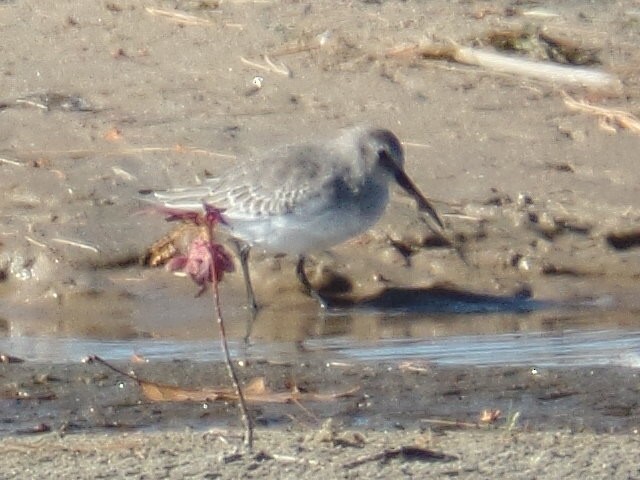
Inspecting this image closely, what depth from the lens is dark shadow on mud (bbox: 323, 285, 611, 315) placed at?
30.2 ft

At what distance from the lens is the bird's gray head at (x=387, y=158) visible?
30.9 feet

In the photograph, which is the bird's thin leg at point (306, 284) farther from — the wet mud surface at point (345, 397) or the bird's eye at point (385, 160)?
the wet mud surface at point (345, 397)

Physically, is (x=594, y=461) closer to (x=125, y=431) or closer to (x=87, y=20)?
(x=125, y=431)

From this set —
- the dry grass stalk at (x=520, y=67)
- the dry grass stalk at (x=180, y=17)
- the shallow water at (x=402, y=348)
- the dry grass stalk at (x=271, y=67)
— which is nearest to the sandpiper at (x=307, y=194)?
the shallow water at (x=402, y=348)

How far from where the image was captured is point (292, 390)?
22.7ft

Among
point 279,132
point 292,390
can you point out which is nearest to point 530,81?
point 279,132

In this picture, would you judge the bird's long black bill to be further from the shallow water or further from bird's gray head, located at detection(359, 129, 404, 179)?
the shallow water

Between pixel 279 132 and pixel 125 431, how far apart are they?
181 inches

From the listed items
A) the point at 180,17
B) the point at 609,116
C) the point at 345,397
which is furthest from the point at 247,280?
the point at 180,17

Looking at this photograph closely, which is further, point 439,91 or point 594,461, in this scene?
point 439,91

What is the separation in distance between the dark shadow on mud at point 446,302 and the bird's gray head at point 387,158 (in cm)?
44

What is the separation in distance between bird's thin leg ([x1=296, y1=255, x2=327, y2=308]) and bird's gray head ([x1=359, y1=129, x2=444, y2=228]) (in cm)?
62

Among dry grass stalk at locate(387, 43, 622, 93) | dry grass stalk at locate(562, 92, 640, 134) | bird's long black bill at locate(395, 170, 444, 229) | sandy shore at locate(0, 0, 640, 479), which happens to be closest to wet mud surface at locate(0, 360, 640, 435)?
sandy shore at locate(0, 0, 640, 479)

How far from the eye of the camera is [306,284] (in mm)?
9328
